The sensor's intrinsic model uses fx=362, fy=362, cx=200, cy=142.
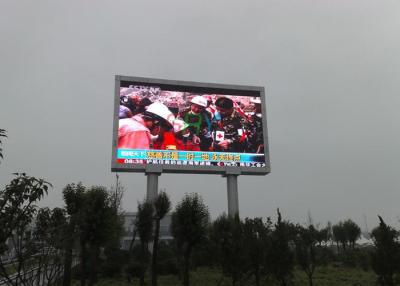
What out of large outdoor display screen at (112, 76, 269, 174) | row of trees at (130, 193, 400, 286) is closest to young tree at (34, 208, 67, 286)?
row of trees at (130, 193, 400, 286)

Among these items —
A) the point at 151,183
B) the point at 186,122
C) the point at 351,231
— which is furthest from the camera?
the point at 351,231

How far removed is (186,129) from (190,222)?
1222 cm

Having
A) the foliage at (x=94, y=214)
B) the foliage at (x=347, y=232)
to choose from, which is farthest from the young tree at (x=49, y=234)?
the foliage at (x=347, y=232)

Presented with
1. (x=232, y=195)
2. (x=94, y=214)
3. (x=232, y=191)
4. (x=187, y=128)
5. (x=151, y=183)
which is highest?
(x=187, y=128)

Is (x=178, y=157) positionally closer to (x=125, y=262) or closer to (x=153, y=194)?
(x=153, y=194)

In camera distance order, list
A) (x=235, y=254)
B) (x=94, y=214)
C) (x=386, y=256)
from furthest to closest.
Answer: (x=235, y=254), (x=386, y=256), (x=94, y=214)

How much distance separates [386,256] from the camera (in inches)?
840

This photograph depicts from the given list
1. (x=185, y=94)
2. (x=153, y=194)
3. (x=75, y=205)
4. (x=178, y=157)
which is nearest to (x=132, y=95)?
(x=185, y=94)

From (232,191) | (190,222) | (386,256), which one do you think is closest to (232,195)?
(232,191)

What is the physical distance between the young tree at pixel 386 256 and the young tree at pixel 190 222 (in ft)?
35.4

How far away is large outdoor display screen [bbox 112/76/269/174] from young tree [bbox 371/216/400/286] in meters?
14.2

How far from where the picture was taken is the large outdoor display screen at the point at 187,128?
108 feet

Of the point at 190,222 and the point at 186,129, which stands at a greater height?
the point at 186,129

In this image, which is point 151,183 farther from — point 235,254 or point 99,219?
point 235,254
